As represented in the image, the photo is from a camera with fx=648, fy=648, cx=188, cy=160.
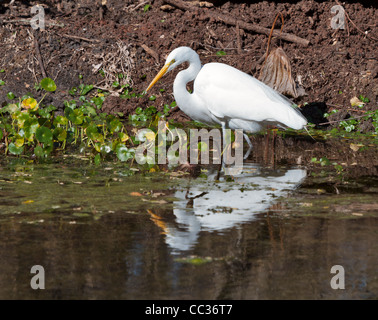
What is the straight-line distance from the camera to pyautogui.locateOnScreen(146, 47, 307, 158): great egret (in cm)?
678

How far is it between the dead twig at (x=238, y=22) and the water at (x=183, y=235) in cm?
494

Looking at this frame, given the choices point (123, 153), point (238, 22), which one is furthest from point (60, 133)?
point (238, 22)

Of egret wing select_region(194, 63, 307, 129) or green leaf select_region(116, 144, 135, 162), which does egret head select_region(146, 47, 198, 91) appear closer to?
egret wing select_region(194, 63, 307, 129)

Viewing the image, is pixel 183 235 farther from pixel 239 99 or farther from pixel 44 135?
pixel 239 99

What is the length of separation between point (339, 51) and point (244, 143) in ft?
10.5

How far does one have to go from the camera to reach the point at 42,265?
11.4 feet

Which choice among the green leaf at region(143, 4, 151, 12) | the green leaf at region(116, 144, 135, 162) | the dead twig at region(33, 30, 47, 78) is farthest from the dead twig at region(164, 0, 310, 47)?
the green leaf at region(116, 144, 135, 162)

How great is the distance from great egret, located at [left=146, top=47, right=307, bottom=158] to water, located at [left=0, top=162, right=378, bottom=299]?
42.4 inches

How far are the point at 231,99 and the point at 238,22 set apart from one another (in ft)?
14.2

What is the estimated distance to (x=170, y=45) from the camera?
35.1 feet

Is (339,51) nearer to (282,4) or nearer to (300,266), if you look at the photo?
(282,4)

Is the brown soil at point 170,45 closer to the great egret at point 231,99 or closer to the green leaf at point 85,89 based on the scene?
the green leaf at point 85,89
